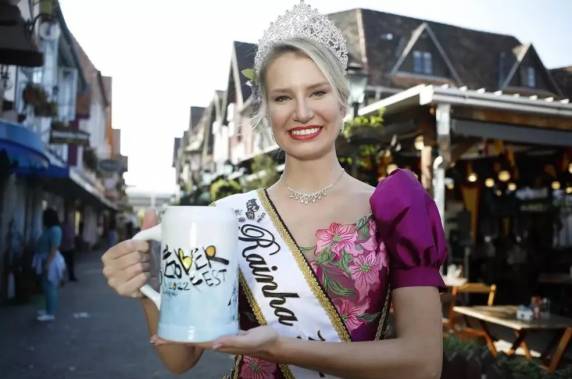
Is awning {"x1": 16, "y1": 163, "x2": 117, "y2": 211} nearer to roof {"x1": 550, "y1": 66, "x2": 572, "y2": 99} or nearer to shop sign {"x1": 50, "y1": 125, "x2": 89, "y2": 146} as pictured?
shop sign {"x1": 50, "y1": 125, "x2": 89, "y2": 146}

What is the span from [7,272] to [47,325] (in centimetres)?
315

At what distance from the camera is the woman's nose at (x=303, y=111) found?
134 cm

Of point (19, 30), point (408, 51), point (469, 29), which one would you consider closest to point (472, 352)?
point (19, 30)

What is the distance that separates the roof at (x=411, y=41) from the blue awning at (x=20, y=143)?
1316 cm

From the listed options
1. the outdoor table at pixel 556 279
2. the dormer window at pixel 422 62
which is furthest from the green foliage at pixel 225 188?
the dormer window at pixel 422 62

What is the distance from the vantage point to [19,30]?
18.2 ft

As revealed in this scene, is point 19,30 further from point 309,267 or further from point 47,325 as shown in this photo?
point 309,267

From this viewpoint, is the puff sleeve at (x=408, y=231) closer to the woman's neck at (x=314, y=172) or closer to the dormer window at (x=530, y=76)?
the woman's neck at (x=314, y=172)

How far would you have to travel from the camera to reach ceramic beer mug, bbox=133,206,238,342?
973mm

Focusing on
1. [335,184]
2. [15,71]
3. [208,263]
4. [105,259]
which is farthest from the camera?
[15,71]

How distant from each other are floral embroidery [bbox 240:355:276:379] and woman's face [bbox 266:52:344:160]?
0.57 meters

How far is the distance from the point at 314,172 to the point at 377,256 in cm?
33

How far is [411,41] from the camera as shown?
21453mm

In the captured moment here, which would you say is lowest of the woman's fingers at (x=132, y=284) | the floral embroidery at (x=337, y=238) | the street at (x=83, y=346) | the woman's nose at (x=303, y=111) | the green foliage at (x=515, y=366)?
the street at (x=83, y=346)
